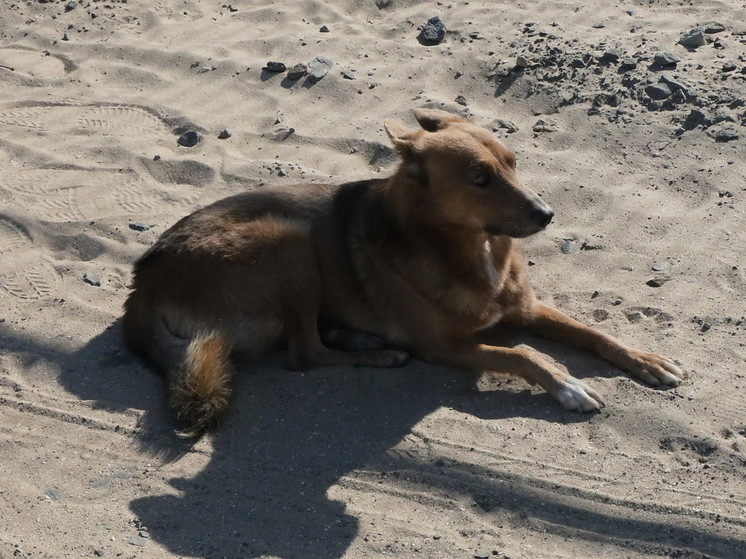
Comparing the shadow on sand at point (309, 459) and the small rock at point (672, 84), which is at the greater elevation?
the small rock at point (672, 84)

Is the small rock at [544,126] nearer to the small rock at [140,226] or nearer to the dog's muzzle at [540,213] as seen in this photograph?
the dog's muzzle at [540,213]

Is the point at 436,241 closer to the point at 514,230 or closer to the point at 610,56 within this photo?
the point at 514,230

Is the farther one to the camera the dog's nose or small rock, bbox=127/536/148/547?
the dog's nose

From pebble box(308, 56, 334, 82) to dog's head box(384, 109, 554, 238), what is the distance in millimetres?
2647

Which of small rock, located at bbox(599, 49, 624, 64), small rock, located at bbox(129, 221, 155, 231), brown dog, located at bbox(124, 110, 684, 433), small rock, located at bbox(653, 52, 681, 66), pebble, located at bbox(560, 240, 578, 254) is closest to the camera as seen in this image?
brown dog, located at bbox(124, 110, 684, 433)

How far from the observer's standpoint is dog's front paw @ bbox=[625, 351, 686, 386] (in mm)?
4574

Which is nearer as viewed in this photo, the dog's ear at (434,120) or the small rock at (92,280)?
the dog's ear at (434,120)

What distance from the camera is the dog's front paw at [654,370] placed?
4.57 meters

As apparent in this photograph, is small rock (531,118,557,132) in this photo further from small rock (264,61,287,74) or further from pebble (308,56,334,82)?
small rock (264,61,287,74)

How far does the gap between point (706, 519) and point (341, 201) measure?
8.11 feet

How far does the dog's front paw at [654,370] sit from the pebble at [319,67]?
369 centimetres

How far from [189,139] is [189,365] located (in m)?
2.73

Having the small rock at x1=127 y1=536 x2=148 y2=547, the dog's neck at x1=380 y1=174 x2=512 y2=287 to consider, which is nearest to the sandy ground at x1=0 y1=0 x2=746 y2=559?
the small rock at x1=127 y1=536 x2=148 y2=547

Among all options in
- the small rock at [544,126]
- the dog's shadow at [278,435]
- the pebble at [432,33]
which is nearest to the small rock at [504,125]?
the small rock at [544,126]
